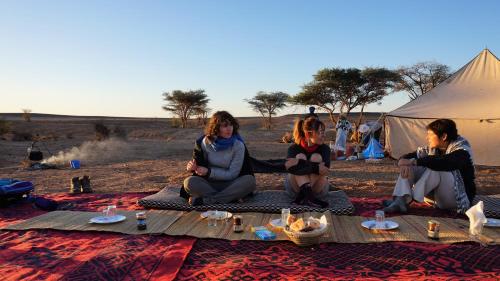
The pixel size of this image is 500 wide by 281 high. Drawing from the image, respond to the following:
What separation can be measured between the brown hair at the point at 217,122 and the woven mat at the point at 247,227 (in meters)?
0.83

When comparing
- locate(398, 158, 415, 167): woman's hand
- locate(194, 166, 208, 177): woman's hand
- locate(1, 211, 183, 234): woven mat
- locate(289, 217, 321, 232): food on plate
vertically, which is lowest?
locate(1, 211, 183, 234): woven mat

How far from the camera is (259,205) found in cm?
437

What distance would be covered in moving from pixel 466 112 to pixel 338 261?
7886 millimetres

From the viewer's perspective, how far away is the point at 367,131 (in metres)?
12.7

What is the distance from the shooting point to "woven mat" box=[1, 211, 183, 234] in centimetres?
368

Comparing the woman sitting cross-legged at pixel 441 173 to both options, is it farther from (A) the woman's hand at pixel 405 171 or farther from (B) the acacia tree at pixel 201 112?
(B) the acacia tree at pixel 201 112

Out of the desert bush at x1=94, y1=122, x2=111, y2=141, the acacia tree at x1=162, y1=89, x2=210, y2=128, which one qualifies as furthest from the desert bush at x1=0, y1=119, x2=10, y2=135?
the acacia tree at x1=162, y1=89, x2=210, y2=128

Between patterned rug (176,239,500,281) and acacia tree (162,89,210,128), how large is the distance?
106ft

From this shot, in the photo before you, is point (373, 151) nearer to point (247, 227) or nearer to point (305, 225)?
point (247, 227)

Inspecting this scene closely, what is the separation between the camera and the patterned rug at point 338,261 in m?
2.68

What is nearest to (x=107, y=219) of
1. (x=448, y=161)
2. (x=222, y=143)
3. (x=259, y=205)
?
(x=222, y=143)

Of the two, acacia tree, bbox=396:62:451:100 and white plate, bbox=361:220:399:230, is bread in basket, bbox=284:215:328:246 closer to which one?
white plate, bbox=361:220:399:230

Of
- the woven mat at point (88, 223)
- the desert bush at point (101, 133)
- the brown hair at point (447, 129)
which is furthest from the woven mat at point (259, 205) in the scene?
the desert bush at point (101, 133)

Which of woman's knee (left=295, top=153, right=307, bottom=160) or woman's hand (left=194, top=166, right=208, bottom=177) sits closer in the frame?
woman's knee (left=295, top=153, right=307, bottom=160)
